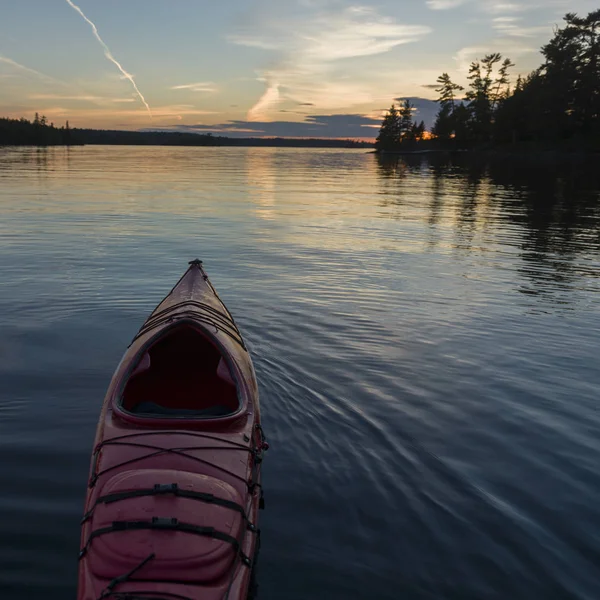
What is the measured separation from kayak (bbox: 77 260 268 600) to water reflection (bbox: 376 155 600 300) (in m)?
11.9

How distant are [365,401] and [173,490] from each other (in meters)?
4.46

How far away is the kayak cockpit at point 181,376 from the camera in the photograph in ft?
24.7

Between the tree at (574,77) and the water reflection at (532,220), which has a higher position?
the tree at (574,77)

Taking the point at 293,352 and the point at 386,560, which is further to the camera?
the point at 293,352

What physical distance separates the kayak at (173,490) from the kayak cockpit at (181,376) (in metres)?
0.03

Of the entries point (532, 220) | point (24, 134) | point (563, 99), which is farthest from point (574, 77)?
point (24, 134)

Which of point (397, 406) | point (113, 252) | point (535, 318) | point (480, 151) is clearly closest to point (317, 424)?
point (397, 406)

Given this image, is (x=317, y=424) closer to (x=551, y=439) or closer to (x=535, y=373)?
(x=551, y=439)

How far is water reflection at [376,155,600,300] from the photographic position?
18.8m

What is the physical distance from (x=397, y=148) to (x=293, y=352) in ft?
633

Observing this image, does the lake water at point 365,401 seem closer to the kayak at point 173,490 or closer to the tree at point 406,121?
the kayak at point 173,490

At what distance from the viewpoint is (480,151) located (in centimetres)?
12419

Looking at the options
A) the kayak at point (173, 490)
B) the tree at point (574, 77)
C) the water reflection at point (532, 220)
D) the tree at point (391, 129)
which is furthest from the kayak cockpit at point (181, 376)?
the tree at point (391, 129)

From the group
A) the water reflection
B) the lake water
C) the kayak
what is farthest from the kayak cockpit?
the water reflection
